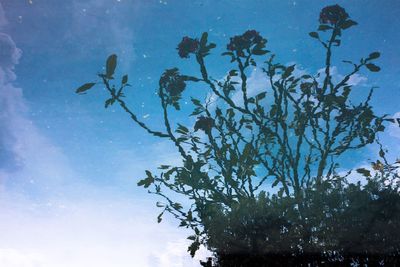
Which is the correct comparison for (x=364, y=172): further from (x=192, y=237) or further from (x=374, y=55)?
(x=192, y=237)

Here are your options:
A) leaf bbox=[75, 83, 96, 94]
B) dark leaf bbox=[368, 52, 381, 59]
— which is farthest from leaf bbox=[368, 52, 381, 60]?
leaf bbox=[75, 83, 96, 94]

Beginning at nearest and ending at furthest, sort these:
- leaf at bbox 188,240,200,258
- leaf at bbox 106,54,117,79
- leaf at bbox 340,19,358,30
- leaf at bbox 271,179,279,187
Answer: leaf at bbox 188,240,200,258
leaf at bbox 106,54,117,79
leaf at bbox 340,19,358,30
leaf at bbox 271,179,279,187

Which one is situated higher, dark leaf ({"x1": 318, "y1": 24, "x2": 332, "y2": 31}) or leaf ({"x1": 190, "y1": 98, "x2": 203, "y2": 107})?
dark leaf ({"x1": 318, "y1": 24, "x2": 332, "y2": 31})

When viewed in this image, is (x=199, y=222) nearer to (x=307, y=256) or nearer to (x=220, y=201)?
(x=220, y=201)

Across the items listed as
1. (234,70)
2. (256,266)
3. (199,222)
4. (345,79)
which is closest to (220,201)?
(199,222)

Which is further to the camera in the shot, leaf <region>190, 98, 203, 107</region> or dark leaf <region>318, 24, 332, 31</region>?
leaf <region>190, 98, 203, 107</region>

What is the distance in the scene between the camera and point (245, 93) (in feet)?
25.2

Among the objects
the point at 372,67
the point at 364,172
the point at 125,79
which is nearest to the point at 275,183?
the point at 364,172

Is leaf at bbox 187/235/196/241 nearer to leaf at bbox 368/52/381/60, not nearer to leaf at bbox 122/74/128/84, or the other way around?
leaf at bbox 122/74/128/84

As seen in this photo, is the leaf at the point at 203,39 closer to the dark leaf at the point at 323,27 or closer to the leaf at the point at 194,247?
the dark leaf at the point at 323,27

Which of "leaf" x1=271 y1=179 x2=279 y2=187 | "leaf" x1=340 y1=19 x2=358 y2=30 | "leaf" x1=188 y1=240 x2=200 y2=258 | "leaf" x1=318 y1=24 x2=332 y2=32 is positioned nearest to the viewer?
"leaf" x1=188 y1=240 x2=200 y2=258

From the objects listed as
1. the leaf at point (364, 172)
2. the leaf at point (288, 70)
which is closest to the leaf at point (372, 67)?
the leaf at point (288, 70)

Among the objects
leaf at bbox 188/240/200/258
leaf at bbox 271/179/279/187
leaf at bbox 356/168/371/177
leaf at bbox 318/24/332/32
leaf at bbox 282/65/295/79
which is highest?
leaf at bbox 318/24/332/32

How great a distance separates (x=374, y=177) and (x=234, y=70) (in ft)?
11.2
